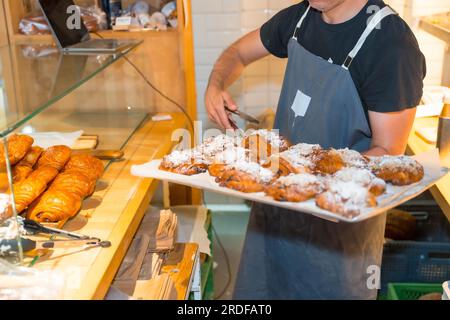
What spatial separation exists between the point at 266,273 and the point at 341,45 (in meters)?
0.80

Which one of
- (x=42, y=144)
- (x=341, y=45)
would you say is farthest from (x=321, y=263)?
(x=42, y=144)

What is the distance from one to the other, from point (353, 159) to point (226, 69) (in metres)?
0.74

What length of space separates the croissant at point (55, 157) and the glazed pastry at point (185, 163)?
1.21ft

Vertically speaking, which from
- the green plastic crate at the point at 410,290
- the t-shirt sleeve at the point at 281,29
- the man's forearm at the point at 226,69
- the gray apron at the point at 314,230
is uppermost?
the t-shirt sleeve at the point at 281,29

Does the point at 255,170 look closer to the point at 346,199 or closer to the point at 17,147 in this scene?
the point at 346,199

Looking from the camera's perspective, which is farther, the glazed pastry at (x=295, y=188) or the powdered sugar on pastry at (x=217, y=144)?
the powdered sugar on pastry at (x=217, y=144)

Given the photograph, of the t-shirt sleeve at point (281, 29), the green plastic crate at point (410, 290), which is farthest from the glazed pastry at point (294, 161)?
the green plastic crate at point (410, 290)

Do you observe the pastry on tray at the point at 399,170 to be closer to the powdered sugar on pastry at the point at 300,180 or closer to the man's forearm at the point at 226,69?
the powdered sugar on pastry at the point at 300,180

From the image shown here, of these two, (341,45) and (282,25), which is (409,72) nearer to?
(341,45)

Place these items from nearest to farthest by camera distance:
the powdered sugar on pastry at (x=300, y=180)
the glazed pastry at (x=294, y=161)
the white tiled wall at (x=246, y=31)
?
the powdered sugar on pastry at (x=300, y=180), the glazed pastry at (x=294, y=161), the white tiled wall at (x=246, y=31)

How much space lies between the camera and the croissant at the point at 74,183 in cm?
152

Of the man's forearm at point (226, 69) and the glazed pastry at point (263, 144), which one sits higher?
the man's forearm at point (226, 69)

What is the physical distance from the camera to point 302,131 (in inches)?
67.0

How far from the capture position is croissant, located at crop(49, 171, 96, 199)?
152 cm
